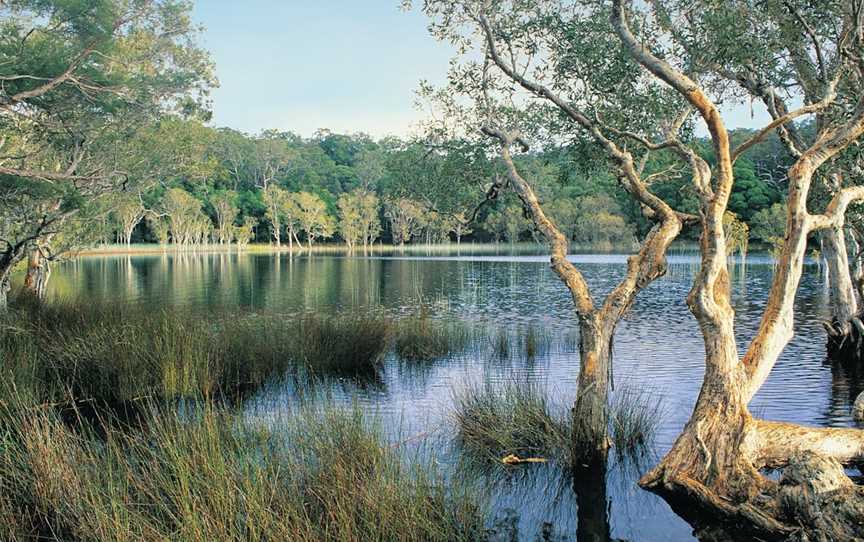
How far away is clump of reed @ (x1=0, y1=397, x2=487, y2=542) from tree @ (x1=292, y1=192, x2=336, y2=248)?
227ft

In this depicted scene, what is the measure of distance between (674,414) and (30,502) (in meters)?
7.57

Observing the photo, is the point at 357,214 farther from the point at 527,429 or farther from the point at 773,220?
the point at 527,429

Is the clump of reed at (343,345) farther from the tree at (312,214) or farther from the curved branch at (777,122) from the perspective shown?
the tree at (312,214)

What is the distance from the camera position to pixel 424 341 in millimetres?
13859

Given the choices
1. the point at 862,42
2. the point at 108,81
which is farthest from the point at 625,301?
the point at 108,81

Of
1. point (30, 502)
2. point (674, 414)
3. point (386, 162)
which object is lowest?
point (674, 414)

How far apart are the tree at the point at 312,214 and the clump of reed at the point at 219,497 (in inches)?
2722

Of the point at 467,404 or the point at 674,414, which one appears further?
the point at 674,414

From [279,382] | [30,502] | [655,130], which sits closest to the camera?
[30,502]

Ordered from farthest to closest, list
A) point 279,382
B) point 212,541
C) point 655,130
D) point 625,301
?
point 279,382, point 655,130, point 625,301, point 212,541

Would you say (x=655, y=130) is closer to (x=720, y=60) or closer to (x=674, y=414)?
(x=720, y=60)

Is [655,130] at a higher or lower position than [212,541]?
higher

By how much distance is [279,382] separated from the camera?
35.3 ft

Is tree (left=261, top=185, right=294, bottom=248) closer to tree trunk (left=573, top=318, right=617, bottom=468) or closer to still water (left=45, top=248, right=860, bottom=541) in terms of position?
still water (left=45, top=248, right=860, bottom=541)
